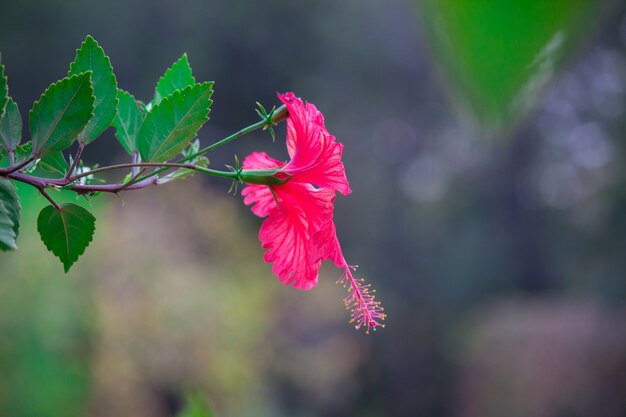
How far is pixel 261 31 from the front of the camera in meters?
6.46

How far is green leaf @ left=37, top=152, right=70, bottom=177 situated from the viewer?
453 mm

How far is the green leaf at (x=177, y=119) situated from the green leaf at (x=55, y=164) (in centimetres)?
7

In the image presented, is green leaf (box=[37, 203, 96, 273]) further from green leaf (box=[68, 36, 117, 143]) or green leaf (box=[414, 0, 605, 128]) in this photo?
green leaf (box=[414, 0, 605, 128])

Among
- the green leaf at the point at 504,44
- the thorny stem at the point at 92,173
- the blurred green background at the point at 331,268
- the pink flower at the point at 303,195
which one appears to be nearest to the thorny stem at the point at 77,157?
the thorny stem at the point at 92,173

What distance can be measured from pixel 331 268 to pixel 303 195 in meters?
5.77

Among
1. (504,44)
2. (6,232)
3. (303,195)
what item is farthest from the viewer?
(303,195)

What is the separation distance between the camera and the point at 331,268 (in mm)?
6211

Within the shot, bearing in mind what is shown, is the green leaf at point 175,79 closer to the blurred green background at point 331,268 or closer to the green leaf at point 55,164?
the green leaf at point 55,164

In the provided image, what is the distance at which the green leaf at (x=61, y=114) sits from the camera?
1.28 feet

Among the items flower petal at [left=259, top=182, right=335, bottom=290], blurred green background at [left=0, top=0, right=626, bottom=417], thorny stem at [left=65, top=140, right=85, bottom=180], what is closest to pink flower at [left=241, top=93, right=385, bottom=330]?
flower petal at [left=259, top=182, right=335, bottom=290]

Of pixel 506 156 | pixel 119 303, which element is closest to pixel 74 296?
pixel 119 303

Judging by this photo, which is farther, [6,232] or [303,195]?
[303,195]

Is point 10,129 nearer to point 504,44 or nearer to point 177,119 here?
point 177,119

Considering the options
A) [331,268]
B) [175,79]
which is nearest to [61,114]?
[175,79]
